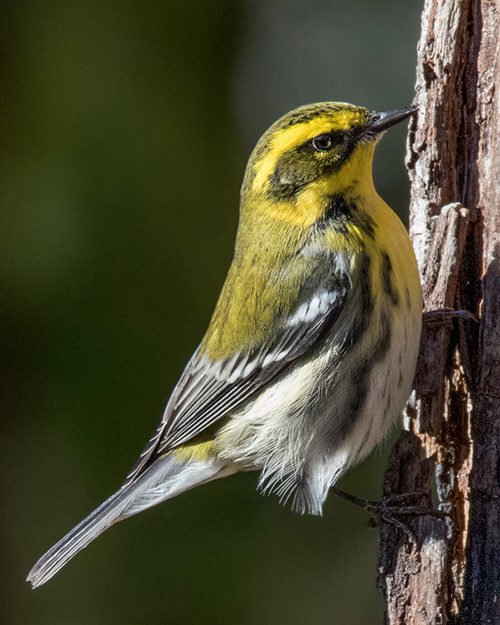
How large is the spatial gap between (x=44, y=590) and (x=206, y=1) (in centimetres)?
348

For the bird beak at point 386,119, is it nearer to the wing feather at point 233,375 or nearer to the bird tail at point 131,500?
the wing feather at point 233,375

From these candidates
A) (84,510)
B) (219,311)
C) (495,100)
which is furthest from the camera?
(84,510)

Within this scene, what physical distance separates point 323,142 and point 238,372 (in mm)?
992

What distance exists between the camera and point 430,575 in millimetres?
2270

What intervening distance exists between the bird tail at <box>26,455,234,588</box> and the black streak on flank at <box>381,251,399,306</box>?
1012mm

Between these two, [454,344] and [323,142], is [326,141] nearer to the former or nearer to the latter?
[323,142]

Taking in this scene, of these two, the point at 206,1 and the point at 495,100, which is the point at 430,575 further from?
the point at 206,1

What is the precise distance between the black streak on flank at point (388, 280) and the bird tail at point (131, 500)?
1012 mm

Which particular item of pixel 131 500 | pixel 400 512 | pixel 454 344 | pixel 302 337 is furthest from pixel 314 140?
pixel 131 500

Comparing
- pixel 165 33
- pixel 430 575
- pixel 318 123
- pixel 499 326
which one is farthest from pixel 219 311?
pixel 165 33

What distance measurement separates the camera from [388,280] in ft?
8.09

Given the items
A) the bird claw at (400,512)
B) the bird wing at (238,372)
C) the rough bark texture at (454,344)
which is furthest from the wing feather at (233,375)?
the bird claw at (400,512)

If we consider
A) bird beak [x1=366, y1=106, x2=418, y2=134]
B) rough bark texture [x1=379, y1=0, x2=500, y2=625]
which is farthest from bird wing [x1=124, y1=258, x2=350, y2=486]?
bird beak [x1=366, y1=106, x2=418, y2=134]

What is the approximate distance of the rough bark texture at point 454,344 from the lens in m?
2.30
